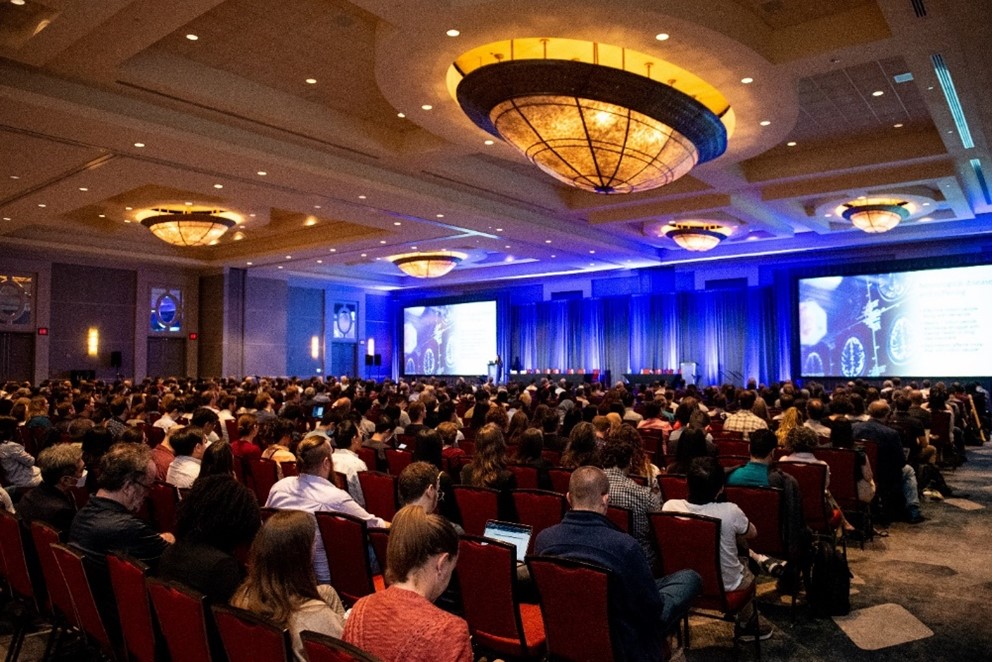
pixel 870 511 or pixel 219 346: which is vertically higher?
pixel 219 346

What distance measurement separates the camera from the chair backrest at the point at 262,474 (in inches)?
229

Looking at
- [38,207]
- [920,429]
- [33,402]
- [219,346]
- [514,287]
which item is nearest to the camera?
[920,429]

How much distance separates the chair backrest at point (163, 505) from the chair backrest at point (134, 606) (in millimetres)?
1701

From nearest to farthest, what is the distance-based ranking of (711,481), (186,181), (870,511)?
(711,481) < (870,511) < (186,181)

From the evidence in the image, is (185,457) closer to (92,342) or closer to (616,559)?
(616,559)

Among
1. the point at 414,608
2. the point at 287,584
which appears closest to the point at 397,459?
the point at 287,584

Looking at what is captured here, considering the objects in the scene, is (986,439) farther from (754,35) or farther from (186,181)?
(186,181)

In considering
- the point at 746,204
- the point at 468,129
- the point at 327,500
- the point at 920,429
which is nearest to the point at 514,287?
the point at 746,204

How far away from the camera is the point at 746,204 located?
15000 millimetres

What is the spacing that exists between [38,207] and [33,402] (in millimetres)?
6196

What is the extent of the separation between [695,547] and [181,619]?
258 cm

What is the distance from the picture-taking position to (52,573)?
3.46 meters

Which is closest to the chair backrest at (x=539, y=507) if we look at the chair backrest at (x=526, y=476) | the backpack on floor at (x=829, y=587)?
the chair backrest at (x=526, y=476)

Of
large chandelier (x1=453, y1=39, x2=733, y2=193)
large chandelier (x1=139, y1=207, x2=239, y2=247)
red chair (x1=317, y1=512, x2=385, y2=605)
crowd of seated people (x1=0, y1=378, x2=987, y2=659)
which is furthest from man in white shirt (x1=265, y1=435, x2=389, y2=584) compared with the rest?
large chandelier (x1=139, y1=207, x2=239, y2=247)
